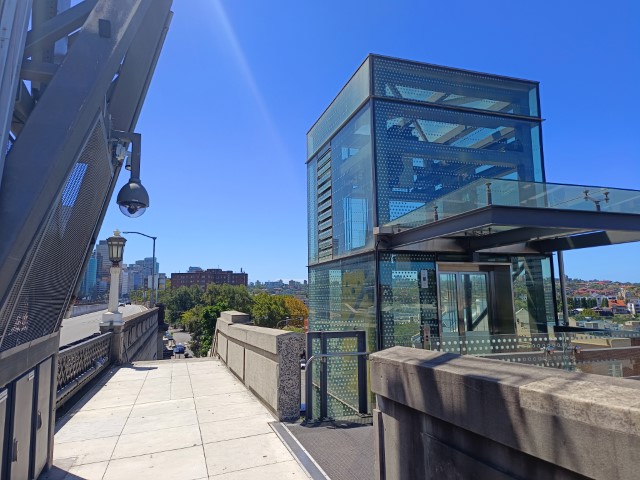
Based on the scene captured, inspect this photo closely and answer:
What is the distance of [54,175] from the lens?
8.29ft

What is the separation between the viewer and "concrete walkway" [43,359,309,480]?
444 centimetres

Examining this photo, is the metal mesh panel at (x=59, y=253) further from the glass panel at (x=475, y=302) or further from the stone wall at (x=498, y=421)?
the glass panel at (x=475, y=302)

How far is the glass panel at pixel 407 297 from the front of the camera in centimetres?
935

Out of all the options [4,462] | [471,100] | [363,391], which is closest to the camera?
[4,462]

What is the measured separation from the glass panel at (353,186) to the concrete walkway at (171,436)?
4.72 metres

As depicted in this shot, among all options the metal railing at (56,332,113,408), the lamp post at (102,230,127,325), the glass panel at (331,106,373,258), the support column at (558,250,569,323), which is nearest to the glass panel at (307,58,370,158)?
the glass panel at (331,106,373,258)

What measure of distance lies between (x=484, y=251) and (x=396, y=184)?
2838mm

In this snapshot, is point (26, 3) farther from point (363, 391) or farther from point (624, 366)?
point (624, 366)

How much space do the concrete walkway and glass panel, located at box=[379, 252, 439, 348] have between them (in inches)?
142

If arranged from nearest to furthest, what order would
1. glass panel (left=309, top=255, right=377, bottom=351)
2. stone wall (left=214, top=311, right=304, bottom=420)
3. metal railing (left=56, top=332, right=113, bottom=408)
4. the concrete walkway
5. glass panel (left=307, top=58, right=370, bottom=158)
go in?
the concrete walkway
stone wall (left=214, top=311, right=304, bottom=420)
metal railing (left=56, top=332, right=113, bottom=408)
glass panel (left=309, top=255, right=377, bottom=351)
glass panel (left=307, top=58, right=370, bottom=158)

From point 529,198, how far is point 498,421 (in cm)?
684

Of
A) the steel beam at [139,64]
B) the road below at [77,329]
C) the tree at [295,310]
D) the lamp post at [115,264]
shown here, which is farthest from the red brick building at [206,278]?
the steel beam at [139,64]

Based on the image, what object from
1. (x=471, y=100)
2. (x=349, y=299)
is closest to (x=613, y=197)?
(x=471, y=100)

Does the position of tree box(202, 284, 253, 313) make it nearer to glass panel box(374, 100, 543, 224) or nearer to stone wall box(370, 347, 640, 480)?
glass panel box(374, 100, 543, 224)
